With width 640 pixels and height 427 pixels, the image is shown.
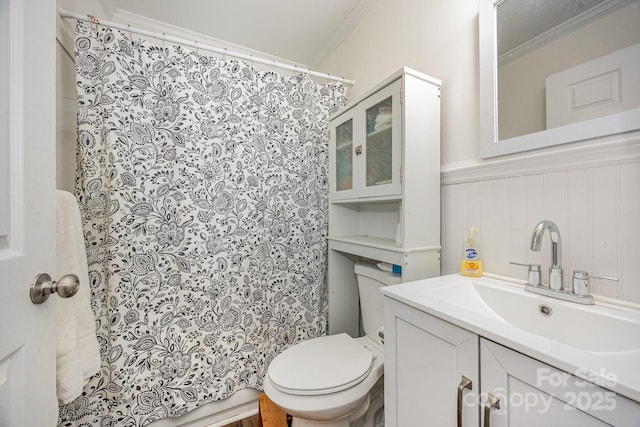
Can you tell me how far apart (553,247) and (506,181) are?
0.26m

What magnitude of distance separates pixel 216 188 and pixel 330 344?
959 millimetres

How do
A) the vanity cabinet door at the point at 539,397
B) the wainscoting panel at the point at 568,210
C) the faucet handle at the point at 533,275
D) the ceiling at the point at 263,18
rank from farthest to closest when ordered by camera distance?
the ceiling at the point at 263,18, the faucet handle at the point at 533,275, the wainscoting panel at the point at 568,210, the vanity cabinet door at the point at 539,397

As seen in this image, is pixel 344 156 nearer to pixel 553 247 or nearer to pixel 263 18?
pixel 553 247

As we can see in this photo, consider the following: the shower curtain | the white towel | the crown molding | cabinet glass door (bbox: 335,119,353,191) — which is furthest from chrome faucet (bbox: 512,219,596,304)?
the white towel

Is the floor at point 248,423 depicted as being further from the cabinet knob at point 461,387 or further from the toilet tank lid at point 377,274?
the cabinet knob at point 461,387

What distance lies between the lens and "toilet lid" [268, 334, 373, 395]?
3.06 ft

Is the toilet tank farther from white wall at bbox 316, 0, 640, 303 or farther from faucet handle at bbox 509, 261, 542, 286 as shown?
faucet handle at bbox 509, 261, 542, 286

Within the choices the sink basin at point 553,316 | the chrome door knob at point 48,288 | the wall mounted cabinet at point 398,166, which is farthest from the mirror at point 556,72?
the chrome door knob at point 48,288

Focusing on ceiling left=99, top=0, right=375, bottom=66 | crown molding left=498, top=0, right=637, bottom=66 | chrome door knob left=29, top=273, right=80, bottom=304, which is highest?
ceiling left=99, top=0, right=375, bottom=66

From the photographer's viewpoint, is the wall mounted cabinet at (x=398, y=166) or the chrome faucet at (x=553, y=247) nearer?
the chrome faucet at (x=553, y=247)

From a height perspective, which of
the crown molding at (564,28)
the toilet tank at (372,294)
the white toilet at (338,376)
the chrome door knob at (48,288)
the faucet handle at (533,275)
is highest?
the crown molding at (564,28)

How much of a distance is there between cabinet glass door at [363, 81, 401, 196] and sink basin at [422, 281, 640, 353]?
1.45ft

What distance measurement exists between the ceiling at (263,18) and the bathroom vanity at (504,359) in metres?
1.68

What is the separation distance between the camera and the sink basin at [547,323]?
392 millimetres
